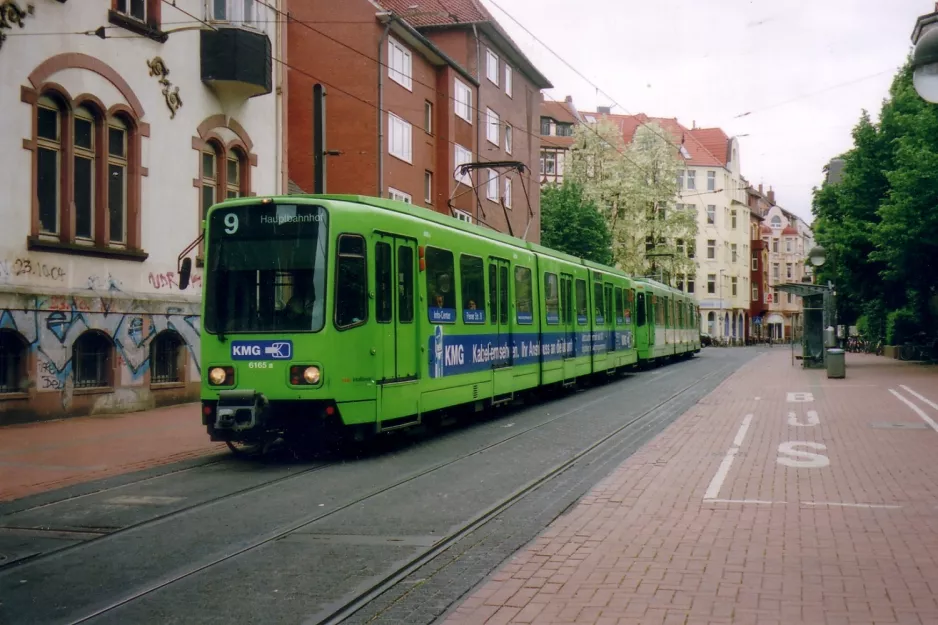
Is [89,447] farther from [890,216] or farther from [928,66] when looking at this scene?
[890,216]

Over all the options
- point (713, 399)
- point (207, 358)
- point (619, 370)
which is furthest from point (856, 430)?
point (619, 370)

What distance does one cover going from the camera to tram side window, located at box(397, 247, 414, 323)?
13.5 metres

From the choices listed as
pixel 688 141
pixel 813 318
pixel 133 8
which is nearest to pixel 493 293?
pixel 133 8

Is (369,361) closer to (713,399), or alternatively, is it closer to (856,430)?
(856,430)

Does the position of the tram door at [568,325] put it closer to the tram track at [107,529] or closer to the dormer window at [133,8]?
the dormer window at [133,8]

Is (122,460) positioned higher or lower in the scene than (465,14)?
lower

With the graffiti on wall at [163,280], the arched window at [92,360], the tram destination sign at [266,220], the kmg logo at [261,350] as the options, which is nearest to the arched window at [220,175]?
the graffiti on wall at [163,280]

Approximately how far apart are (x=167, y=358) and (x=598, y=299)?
36.9ft

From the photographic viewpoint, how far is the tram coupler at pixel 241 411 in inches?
472

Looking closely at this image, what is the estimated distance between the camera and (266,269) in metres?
12.4

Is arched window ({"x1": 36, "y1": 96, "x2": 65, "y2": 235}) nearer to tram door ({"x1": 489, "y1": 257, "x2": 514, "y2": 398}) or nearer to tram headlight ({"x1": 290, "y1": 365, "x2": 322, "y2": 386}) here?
tram door ({"x1": 489, "y1": 257, "x2": 514, "y2": 398})

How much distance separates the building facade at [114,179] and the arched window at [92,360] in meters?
0.03

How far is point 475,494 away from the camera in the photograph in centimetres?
1005

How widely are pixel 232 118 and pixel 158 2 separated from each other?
10.5ft
